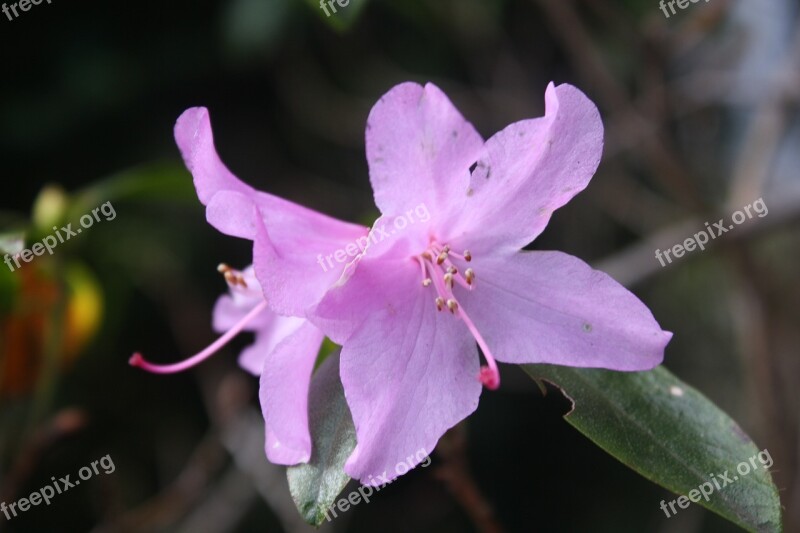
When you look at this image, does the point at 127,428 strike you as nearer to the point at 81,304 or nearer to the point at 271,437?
the point at 81,304

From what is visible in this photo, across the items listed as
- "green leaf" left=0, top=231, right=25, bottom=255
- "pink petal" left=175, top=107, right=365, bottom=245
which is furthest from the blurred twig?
"green leaf" left=0, top=231, right=25, bottom=255

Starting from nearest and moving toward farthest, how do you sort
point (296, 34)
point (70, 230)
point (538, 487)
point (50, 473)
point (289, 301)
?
point (289, 301) < point (70, 230) < point (50, 473) < point (296, 34) < point (538, 487)

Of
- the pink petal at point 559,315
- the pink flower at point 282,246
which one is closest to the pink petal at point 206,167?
the pink flower at point 282,246

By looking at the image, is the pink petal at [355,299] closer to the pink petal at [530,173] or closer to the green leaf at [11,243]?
the pink petal at [530,173]

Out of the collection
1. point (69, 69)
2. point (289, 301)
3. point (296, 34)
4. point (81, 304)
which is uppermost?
point (69, 69)

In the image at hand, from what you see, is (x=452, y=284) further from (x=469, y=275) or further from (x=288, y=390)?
(x=288, y=390)

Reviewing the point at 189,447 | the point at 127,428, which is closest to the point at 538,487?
the point at 189,447
